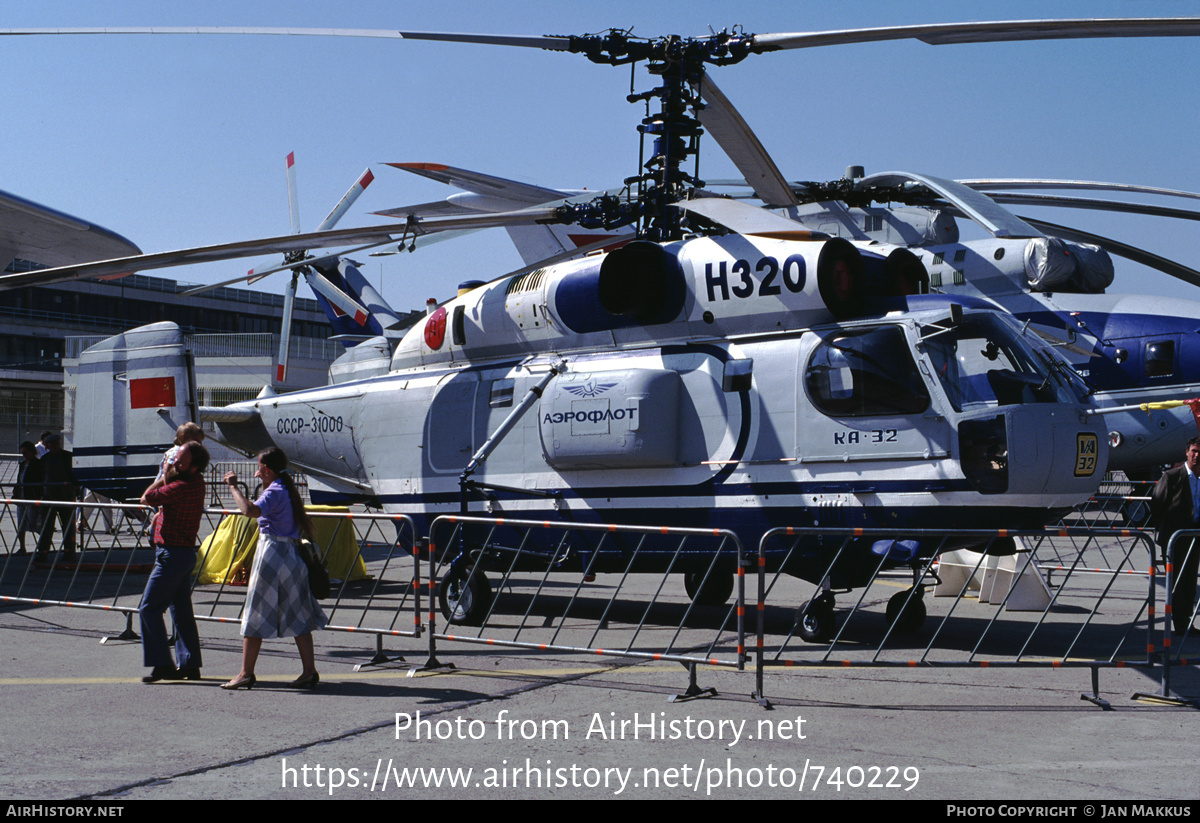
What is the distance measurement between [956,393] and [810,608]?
209 centimetres

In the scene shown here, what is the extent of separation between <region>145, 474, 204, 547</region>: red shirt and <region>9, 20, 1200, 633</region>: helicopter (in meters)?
2.90

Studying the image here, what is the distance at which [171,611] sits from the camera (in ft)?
24.7

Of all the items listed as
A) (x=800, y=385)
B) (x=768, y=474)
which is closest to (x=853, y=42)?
(x=800, y=385)

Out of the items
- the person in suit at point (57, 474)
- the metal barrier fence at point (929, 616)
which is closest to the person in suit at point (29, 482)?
the person in suit at point (57, 474)

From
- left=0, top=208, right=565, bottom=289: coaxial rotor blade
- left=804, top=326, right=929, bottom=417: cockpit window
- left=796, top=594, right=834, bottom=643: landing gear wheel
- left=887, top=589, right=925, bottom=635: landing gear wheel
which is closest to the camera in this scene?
left=804, top=326, right=929, bottom=417: cockpit window

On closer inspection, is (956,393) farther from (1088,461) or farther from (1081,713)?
(1081,713)

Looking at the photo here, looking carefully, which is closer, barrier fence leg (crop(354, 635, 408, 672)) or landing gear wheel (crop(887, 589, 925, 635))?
barrier fence leg (crop(354, 635, 408, 672))

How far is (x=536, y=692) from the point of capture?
7.16 meters

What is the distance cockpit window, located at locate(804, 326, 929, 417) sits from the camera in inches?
337

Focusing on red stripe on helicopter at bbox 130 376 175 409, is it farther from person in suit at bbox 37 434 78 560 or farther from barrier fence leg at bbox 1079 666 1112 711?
barrier fence leg at bbox 1079 666 1112 711

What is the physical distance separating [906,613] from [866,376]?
2176 mm

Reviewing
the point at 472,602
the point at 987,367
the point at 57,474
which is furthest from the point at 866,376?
the point at 57,474

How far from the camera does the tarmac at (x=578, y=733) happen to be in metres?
5.02

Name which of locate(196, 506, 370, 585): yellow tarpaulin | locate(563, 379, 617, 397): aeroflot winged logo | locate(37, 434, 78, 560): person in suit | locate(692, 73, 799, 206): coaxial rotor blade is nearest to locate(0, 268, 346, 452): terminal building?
locate(37, 434, 78, 560): person in suit
